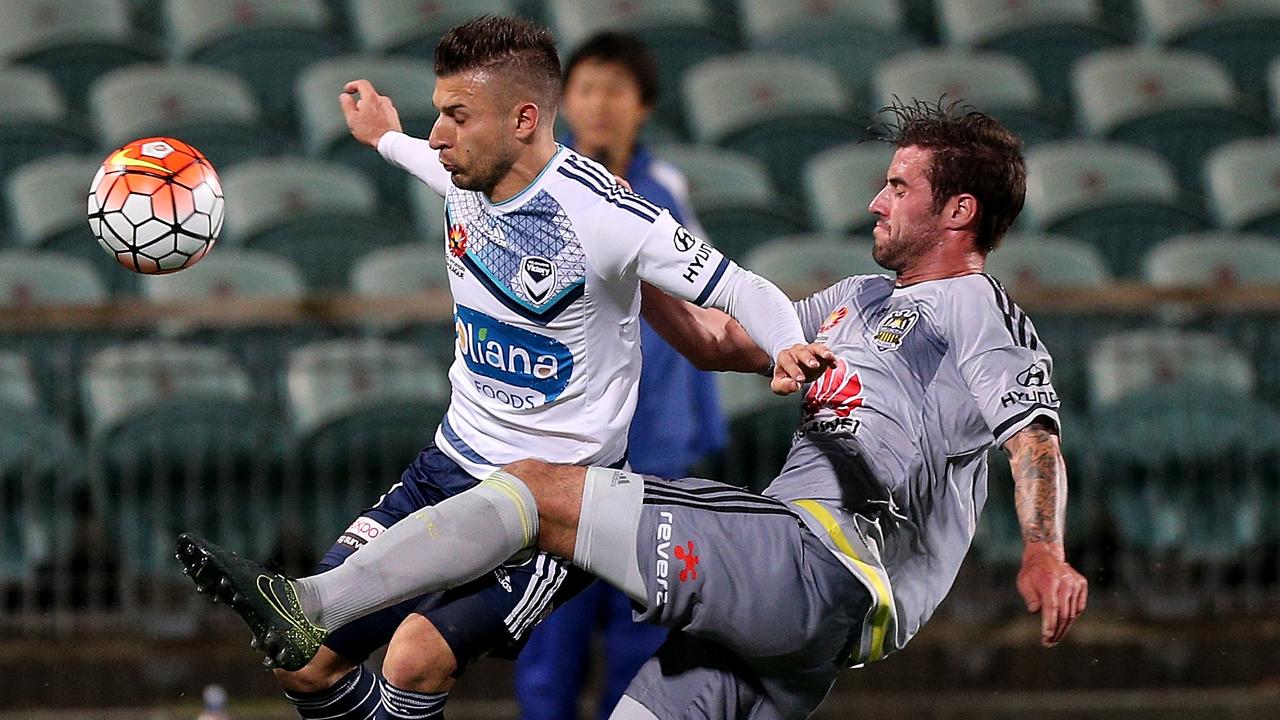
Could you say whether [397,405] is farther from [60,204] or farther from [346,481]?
[60,204]

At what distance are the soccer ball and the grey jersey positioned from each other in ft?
5.05

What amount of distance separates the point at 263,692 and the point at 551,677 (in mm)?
1914

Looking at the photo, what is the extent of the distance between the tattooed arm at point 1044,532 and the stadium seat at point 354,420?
3656mm

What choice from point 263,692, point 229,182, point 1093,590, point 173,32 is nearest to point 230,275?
point 229,182

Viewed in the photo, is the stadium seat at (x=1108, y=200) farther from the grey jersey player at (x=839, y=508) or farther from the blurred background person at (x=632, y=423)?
the grey jersey player at (x=839, y=508)

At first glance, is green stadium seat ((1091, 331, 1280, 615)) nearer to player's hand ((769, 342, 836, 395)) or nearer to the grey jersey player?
the grey jersey player

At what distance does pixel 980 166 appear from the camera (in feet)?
13.5

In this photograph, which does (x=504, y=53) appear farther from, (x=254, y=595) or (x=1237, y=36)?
(x=1237, y=36)

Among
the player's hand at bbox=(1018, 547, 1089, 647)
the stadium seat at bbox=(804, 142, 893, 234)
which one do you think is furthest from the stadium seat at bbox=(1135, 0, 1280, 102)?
the player's hand at bbox=(1018, 547, 1089, 647)

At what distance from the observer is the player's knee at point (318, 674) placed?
395 centimetres

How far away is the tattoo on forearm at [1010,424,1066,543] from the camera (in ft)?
11.8

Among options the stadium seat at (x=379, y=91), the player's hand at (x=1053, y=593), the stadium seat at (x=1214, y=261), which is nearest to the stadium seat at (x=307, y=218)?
the stadium seat at (x=379, y=91)

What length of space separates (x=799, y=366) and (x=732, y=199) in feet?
16.1

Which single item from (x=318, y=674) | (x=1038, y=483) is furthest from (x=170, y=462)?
(x=1038, y=483)
